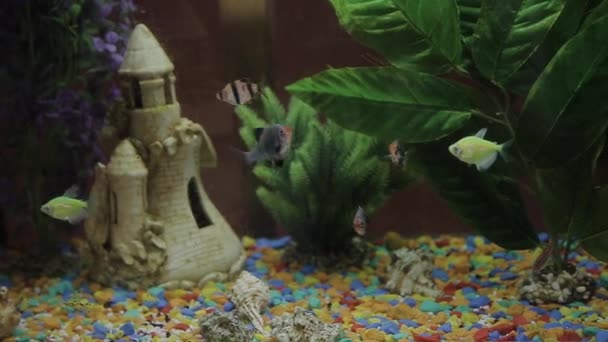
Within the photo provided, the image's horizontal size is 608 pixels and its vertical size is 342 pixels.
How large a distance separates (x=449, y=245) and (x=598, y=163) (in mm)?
1239

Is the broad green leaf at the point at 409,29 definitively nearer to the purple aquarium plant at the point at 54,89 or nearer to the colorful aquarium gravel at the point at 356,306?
the colorful aquarium gravel at the point at 356,306

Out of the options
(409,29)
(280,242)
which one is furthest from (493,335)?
(280,242)

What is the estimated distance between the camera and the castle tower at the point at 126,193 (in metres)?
4.08

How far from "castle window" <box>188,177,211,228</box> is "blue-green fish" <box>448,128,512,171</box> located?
173cm

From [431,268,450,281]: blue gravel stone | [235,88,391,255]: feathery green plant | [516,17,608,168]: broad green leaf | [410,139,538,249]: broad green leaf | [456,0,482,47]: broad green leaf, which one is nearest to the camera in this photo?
[516,17,608,168]: broad green leaf

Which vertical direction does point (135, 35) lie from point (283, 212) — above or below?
above

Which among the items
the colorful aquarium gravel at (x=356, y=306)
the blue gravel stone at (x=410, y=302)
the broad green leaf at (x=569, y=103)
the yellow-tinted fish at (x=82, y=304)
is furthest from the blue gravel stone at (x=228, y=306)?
the broad green leaf at (x=569, y=103)

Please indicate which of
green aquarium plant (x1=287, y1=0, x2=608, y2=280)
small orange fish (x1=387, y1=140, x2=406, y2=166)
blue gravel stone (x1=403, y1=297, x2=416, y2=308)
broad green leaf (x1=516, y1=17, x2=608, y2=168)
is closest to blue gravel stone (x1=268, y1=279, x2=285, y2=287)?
blue gravel stone (x1=403, y1=297, x2=416, y2=308)

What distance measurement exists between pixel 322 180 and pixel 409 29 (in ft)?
3.81

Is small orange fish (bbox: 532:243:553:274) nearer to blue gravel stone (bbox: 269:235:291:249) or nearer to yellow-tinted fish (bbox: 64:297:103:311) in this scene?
blue gravel stone (bbox: 269:235:291:249)

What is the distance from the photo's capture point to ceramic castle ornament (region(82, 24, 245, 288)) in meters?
4.08

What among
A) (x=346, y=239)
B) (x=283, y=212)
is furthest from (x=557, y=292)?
(x=283, y=212)

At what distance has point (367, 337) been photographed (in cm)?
336

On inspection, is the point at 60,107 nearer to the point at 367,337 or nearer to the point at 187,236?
the point at 187,236
